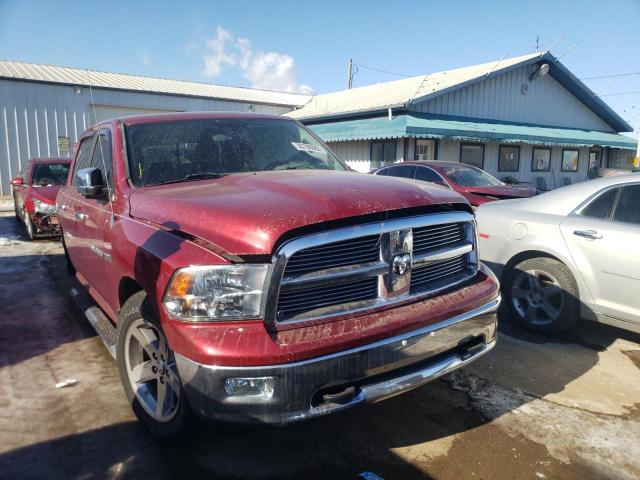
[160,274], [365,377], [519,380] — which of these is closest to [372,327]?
[365,377]

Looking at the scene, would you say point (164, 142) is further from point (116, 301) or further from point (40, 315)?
point (40, 315)

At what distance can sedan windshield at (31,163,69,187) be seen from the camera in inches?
398

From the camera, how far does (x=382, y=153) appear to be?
17.9 metres

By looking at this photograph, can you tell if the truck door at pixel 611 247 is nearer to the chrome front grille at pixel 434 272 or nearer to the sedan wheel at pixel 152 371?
the chrome front grille at pixel 434 272

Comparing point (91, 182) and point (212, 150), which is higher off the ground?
point (212, 150)

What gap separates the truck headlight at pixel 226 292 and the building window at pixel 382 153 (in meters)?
15.7

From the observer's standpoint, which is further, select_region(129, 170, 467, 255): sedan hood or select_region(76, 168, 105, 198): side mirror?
select_region(76, 168, 105, 198): side mirror

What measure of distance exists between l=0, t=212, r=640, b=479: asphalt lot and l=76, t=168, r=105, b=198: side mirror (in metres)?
1.42

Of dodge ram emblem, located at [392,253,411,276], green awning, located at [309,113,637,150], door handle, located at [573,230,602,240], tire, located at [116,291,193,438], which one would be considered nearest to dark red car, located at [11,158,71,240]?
tire, located at [116,291,193,438]

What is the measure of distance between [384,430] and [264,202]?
1625 millimetres

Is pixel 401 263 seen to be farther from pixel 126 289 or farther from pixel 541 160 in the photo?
pixel 541 160

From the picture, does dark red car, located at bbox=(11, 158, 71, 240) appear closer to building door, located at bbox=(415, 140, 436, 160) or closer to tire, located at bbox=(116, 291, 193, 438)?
tire, located at bbox=(116, 291, 193, 438)

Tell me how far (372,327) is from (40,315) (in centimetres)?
430

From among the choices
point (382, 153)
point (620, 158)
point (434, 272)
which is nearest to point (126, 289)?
point (434, 272)
